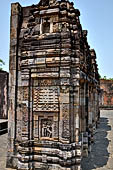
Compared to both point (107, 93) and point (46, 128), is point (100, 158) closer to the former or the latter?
point (46, 128)

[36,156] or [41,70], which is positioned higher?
[41,70]

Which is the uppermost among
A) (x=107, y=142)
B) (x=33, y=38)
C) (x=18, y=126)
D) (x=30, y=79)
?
(x=33, y=38)

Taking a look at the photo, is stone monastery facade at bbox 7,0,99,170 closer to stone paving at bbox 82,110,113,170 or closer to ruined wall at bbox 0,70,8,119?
stone paving at bbox 82,110,113,170

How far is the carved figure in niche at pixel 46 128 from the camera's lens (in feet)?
18.6

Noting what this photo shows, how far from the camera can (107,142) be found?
9.18 m

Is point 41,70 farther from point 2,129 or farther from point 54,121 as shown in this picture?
point 2,129

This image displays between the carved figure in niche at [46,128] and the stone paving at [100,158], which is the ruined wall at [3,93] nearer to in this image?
the stone paving at [100,158]

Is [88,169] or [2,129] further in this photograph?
[2,129]

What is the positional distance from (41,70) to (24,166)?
3.38 m

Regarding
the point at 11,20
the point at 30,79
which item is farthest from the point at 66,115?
the point at 11,20

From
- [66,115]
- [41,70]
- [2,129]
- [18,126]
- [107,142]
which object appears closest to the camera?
[66,115]

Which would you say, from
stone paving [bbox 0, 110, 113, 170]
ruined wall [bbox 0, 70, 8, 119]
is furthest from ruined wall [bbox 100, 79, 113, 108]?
stone paving [bbox 0, 110, 113, 170]

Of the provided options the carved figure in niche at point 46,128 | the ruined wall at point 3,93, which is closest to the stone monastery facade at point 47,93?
the carved figure in niche at point 46,128

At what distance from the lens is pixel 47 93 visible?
5.71 metres
